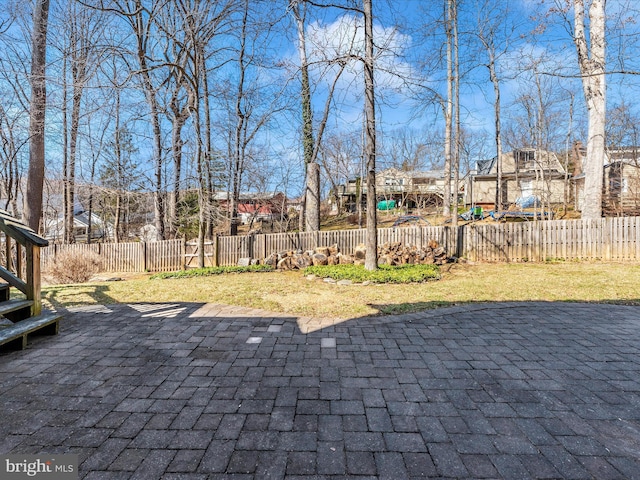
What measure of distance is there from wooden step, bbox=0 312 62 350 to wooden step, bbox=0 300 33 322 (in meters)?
0.13

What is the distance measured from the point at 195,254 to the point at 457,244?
28.4 ft

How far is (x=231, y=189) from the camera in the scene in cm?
1238

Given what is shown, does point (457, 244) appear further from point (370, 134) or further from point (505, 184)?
point (505, 184)

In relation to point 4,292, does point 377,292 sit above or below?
below

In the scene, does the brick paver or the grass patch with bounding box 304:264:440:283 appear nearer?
the brick paver

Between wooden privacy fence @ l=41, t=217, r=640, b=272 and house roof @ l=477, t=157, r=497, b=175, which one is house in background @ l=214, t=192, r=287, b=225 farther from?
house roof @ l=477, t=157, r=497, b=175

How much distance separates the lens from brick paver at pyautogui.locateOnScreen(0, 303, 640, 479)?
154 centimetres

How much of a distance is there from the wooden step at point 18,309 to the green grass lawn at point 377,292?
5.13 feet

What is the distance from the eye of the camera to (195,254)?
10859mm

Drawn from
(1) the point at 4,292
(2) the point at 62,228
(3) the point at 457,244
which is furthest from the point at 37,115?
(2) the point at 62,228

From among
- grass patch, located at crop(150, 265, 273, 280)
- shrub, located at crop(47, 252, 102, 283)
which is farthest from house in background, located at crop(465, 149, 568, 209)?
shrub, located at crop(47, 252, 102, 283)

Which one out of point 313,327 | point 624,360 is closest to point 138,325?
point 313,327

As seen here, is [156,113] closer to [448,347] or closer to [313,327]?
[313,327]

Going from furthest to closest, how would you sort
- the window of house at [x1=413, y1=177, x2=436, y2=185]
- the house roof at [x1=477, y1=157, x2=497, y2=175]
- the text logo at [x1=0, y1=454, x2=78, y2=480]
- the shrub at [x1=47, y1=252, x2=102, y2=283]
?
the house roof at [x1=477, y1=157, x2=497, y2=175]
the window of house at [x1=413, y1=177, x2=436, y2=185]
the shrub at [x1=47, y1=252, x2=102, y2=283]
the text logo at [x1=0, y1=454, x2=78, y2=480]
